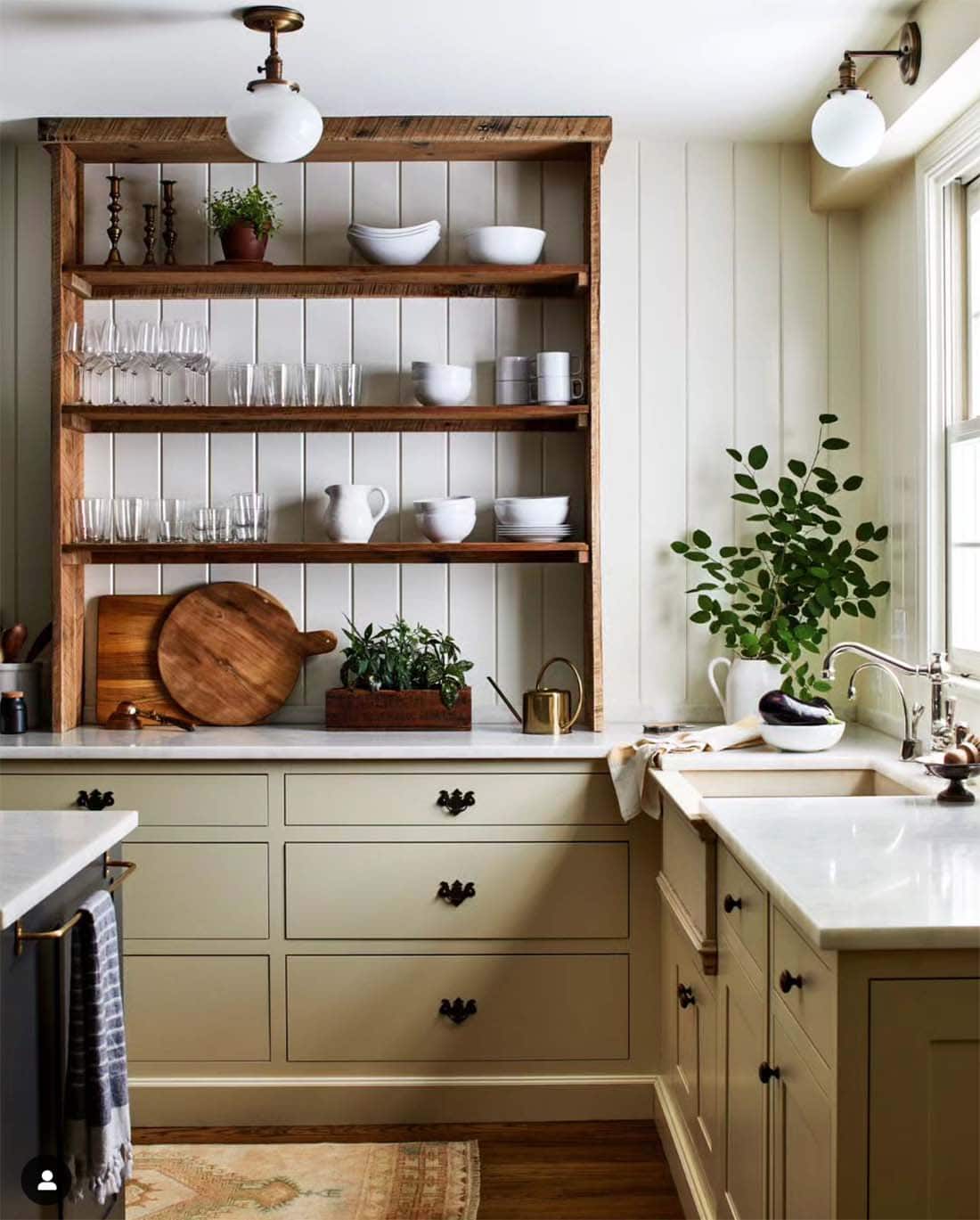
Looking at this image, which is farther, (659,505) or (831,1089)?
(659,505)

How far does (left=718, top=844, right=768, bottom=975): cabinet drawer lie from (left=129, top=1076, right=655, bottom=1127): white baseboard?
3.48ft

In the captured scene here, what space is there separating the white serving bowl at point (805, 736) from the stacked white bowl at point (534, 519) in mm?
792

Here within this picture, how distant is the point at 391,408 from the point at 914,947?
2239 mm

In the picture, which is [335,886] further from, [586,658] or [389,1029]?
[586,658]

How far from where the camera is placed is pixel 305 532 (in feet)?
12.2

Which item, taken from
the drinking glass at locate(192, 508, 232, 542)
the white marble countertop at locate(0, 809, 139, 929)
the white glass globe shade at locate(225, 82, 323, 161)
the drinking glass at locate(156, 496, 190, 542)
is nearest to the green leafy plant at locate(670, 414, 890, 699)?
the drinking glass at locate(192, 508, 232, 542)

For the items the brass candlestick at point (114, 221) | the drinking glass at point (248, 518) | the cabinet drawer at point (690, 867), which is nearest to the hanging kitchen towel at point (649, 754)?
the cabinet drawer at point (690, 867)

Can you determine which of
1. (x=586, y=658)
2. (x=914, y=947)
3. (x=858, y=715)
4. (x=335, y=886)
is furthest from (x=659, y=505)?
(x=914, y=947)

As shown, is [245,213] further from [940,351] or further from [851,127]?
[940,351]

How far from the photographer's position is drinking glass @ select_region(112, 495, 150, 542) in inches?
140

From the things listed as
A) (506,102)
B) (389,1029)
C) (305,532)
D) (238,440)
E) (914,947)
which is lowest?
(389,1029)

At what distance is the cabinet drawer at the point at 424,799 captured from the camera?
326cm

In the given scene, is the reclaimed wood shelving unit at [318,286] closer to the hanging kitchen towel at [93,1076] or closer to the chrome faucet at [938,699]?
the chrome faucet at [938,699]

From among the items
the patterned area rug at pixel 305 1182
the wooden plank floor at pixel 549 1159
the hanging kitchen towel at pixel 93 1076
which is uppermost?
the hanging kitchen towel at pixel 93 1076
